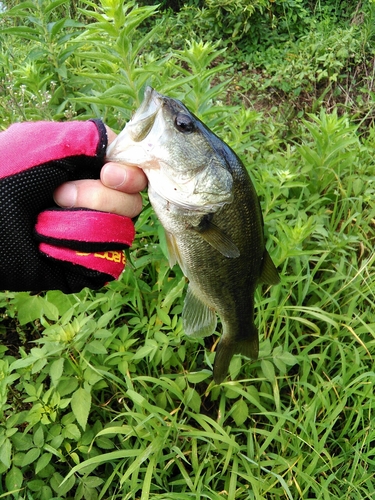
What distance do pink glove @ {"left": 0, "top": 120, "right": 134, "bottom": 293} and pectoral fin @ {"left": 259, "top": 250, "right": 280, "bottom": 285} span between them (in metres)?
0.60

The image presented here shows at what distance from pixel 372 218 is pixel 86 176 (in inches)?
77.7

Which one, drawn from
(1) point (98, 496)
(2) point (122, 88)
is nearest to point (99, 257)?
(2) point (122, 88)

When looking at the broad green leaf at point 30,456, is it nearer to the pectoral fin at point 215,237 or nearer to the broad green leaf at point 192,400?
the broad green leaf at point 192,400

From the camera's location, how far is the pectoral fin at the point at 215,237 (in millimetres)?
1368

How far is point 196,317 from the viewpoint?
1.70 m

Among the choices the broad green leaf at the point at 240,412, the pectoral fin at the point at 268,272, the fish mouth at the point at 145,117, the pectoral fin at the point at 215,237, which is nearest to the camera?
the fish mouth at the point at 145,117

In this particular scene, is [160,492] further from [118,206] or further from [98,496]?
[118,206]

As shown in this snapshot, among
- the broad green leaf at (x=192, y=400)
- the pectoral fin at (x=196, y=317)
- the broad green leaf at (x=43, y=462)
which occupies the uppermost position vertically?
the pectoral fin at (x=196, y=317)

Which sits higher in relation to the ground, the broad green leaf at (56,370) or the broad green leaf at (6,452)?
the broad green leaf at (56,370)

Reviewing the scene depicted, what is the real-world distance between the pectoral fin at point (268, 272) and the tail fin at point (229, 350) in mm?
247

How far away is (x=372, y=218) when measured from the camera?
256cm

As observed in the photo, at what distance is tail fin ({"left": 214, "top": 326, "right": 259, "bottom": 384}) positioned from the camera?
1763 millimetres

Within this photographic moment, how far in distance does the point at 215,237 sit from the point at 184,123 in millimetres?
404

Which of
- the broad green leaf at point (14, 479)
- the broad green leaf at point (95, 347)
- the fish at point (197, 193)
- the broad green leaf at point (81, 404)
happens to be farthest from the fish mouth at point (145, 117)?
the broad green leaf at point (14, 479)
